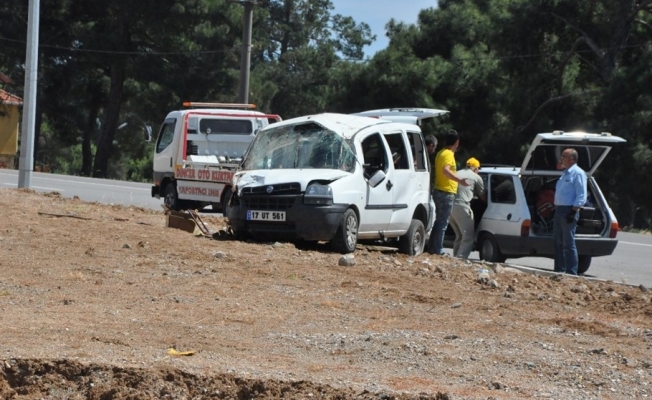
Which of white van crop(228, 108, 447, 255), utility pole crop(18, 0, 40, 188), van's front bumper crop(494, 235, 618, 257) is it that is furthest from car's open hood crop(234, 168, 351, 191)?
utility pole crop(18, 0, 40, 188)

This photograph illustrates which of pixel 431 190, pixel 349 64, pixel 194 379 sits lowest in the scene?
pixel 194 379

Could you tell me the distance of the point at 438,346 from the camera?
7.79 meters

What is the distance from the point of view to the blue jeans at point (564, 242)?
13.8 metres

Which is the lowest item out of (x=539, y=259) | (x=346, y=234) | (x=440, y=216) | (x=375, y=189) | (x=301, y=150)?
(x=539, y=259)

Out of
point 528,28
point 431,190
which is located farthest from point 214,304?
point 528,28

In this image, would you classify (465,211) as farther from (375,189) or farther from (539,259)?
(539,259)

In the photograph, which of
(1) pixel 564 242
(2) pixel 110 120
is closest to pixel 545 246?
(1) pixel 564 242

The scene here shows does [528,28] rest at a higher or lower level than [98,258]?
higher

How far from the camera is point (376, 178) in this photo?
14188 millimetres

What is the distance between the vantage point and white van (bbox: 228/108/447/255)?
1355 cm

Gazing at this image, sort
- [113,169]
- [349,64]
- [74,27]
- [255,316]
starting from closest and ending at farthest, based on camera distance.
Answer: [255,316] < [349,64] < [74,27] < [113,169]

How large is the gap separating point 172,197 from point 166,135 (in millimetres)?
1662

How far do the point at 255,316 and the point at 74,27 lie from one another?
4162 cm

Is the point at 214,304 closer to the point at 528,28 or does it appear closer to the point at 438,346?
the point at 438,346
